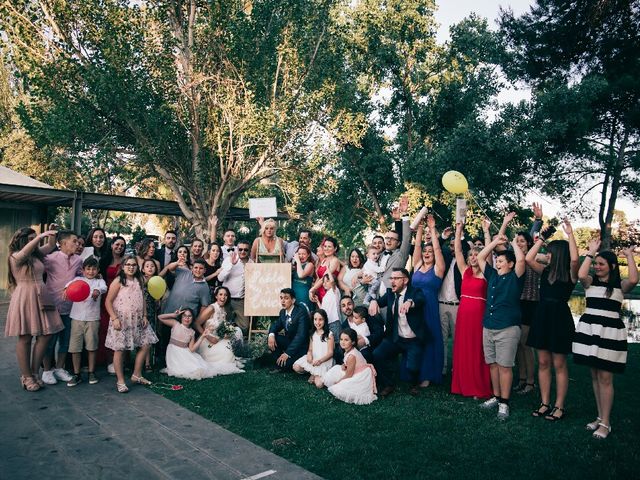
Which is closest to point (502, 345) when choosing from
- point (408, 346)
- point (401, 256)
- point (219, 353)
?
point (408, 346)

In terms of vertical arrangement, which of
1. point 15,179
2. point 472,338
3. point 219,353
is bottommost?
point 219,353

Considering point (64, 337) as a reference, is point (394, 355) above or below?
below

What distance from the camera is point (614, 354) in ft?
15.3

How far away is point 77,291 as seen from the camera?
5.73 metres

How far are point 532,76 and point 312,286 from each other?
1474cm

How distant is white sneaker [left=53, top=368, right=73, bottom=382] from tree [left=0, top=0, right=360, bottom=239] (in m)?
9.88

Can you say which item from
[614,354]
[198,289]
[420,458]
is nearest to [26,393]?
[198,289]

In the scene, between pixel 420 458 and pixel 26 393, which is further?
pixel 26 393

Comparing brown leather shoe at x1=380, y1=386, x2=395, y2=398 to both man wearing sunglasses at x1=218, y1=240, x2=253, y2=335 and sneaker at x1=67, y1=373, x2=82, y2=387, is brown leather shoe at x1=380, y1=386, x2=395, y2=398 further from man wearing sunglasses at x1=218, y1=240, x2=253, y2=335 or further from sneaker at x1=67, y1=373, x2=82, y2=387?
sneaker at x1=67, y1=373, x2=82, y2=387

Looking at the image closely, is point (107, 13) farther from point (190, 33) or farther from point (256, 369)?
point (256, 369)

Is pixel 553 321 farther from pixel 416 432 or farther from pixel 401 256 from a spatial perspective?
pixel 401 256

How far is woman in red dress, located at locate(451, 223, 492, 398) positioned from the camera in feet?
19.7

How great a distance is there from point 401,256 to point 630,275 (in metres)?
3.07

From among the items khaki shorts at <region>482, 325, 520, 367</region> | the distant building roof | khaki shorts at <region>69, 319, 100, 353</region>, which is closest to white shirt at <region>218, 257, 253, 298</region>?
khaki shorts at <region>69, 319, 100, 353</region>
